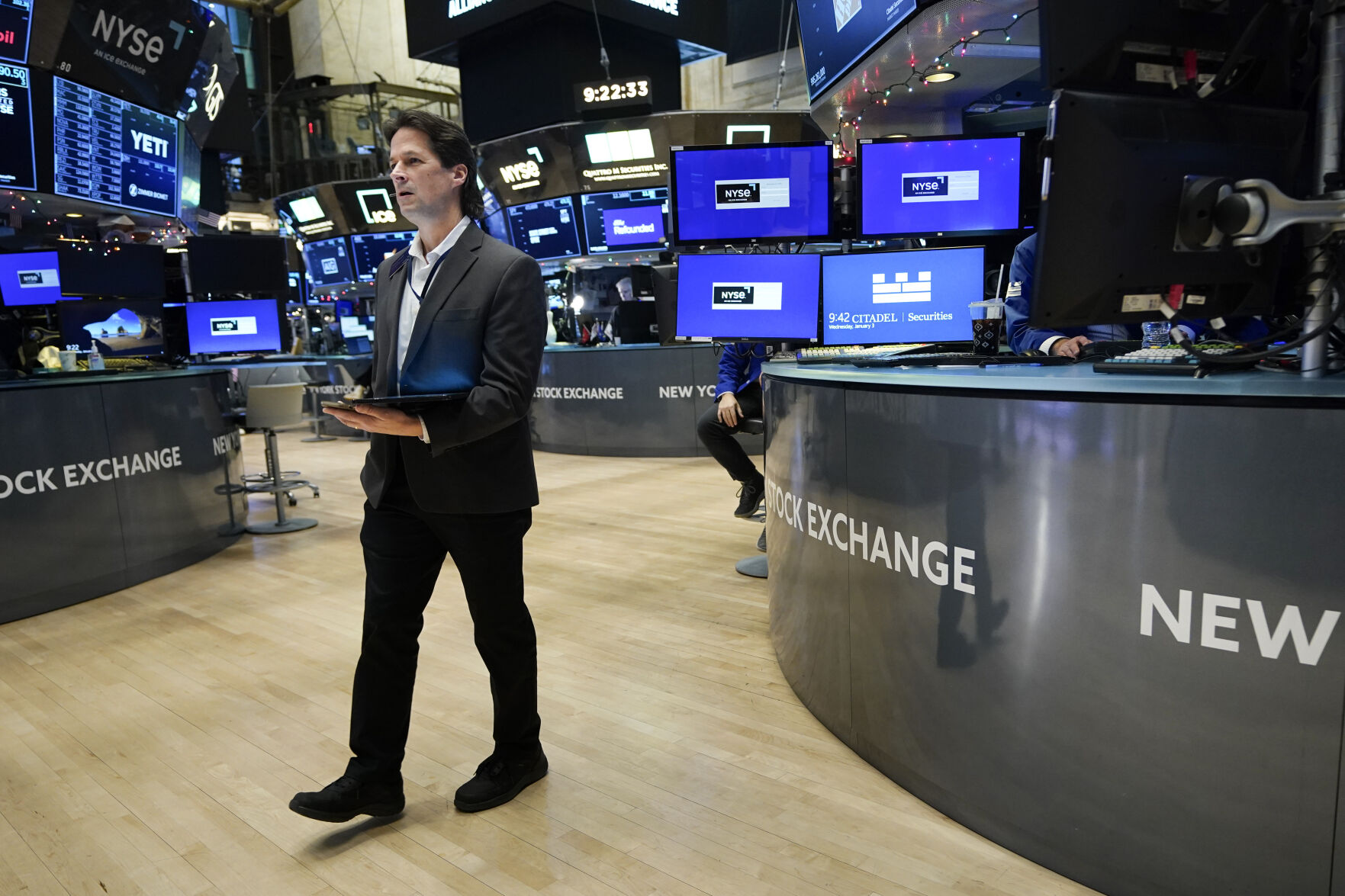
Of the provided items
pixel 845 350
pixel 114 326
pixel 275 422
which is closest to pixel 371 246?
pixel 114 326

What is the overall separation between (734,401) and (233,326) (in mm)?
4910

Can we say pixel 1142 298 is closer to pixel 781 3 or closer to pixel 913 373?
pixel 913 373

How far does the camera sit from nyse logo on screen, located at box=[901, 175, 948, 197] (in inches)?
132

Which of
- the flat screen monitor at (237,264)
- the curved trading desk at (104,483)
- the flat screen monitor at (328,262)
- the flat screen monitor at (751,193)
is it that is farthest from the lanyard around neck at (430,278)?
the flat screen monitor at (328,262)

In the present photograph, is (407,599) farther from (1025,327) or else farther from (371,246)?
(371,246)

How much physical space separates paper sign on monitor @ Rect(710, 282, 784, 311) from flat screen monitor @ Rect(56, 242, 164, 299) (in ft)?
14.9

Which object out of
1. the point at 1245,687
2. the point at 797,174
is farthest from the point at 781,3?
the point at 1245,687

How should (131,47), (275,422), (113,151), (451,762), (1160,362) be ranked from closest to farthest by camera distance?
(1160,362) → (451,762) → (275,422) → (131,47) → (113,151)

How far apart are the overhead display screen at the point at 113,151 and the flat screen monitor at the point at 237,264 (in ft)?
2.12

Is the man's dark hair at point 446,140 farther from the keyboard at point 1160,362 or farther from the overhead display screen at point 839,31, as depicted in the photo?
the overhead display screen at point 839,31

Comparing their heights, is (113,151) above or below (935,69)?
below

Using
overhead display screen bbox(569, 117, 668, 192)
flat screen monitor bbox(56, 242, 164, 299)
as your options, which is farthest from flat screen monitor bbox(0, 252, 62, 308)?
overhead display screen bbox(569, 117, 668, 192)

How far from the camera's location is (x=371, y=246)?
12.5 m

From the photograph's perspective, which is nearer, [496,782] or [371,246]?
[496,782]
